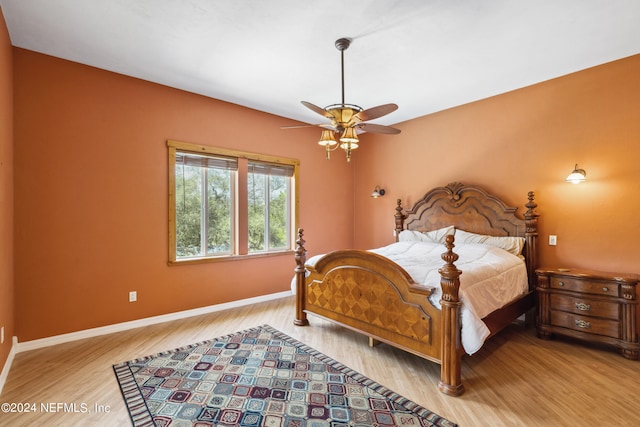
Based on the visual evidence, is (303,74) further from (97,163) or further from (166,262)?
(166,262)

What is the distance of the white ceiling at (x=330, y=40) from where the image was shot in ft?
7.80

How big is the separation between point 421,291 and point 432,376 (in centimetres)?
70

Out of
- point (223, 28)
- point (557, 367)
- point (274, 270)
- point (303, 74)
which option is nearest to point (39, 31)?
point (223, 28)

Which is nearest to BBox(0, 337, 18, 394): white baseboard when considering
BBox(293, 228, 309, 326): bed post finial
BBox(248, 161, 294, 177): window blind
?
BBox(293, 228, 309, 326): bed post finial

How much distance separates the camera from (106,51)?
9.83 feet

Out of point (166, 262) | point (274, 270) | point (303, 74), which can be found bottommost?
point (274, 270)

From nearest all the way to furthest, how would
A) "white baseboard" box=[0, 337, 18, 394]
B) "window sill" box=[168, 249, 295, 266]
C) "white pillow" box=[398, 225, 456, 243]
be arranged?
"white baseboard" box=[0, 337, 18, 394] → "window sill" box=[168, 249, 295, 266] → "white pillow" box=[398, 225, 456, 243]

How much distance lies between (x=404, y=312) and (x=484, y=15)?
2.47 meters

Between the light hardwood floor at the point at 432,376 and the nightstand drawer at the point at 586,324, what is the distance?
0.20 meters

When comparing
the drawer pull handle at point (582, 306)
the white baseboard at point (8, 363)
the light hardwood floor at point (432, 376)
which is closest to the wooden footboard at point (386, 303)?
the light hardwood floor at point (432, 376)

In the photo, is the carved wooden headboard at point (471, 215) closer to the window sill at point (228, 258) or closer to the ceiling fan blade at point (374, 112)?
the window sill at point (228, 258)

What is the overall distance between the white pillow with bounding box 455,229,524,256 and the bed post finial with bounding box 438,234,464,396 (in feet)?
6.16

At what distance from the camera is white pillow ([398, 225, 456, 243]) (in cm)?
433

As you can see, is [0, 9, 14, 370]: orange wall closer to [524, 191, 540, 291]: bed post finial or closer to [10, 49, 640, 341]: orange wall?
[10, 49, 640, 341]: orange wall
